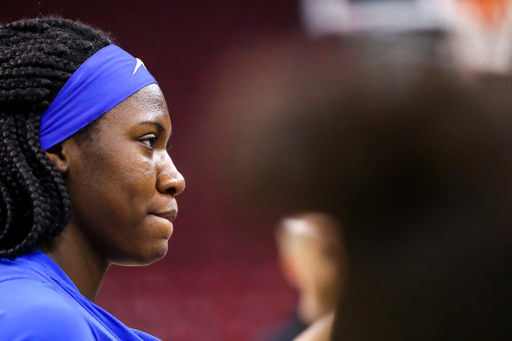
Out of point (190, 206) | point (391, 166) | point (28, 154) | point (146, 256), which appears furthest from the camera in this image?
point (190, 206)

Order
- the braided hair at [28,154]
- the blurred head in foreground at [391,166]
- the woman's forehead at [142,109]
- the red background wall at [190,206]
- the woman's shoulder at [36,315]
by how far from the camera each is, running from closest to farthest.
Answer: the blurred head in foreground at [391,166] < the woman's shoulder at [36,315] < the braided hair at [28,154] < the woman's forehead at [142,109] < the red background wall at [190,206]

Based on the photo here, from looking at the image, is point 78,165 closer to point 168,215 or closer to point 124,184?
point 124,184

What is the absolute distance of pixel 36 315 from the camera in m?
1.07

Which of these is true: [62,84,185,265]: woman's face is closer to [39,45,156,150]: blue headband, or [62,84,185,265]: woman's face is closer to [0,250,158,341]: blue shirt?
[39,45,156,150]: blue headband

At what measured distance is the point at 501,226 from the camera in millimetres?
475

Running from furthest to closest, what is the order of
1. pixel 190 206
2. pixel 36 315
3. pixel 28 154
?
pixel 190 206 → pixel 28 154 → pixel 36 315

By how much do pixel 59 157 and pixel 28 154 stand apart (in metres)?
0.07

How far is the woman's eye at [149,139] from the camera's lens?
1398 millimetres

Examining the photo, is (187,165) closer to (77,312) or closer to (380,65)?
(77,312)

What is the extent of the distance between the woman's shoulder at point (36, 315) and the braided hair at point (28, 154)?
15 centimetres

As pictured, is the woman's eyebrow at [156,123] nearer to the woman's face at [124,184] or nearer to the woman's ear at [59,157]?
the woman's face at [124,184]

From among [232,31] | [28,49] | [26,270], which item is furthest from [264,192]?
[232,31]

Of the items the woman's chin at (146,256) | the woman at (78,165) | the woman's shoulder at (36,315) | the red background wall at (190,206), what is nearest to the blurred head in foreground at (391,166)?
the woman's shoulder at (36,315)

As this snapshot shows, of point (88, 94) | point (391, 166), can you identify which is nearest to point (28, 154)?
point (88, 94)
